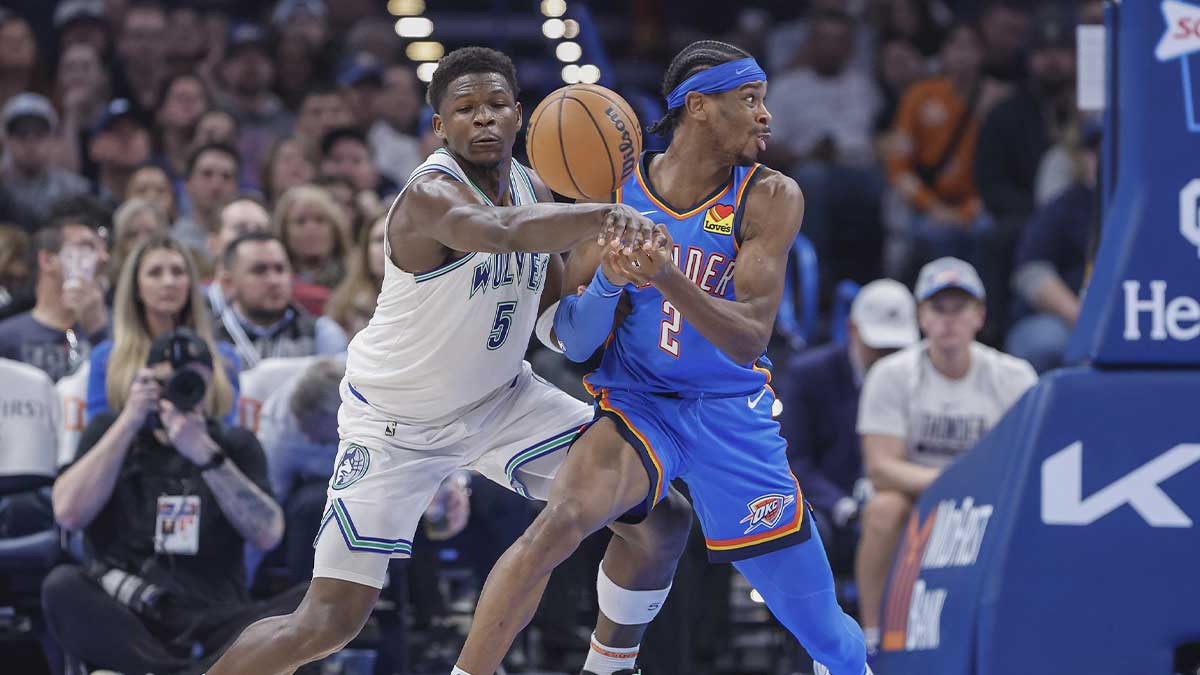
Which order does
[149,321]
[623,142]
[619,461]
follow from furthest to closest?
[149,321] < [623,142] < [619,461]

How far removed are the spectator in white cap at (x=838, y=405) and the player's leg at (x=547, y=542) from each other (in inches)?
132

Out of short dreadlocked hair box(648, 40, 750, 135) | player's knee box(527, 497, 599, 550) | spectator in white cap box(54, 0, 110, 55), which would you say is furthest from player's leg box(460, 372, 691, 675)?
spectator in white cap box(54, 0, 110, 55)

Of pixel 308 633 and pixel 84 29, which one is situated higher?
pixel 84 29

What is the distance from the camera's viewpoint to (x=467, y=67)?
507 centimetres

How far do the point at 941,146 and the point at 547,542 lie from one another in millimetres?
7969

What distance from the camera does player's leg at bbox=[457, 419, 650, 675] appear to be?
4777 millimetres

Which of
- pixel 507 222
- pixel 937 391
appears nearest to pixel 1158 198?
pixel 507 222

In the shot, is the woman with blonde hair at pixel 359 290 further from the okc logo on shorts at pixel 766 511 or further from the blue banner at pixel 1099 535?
the blue banner at pixel 1099 535

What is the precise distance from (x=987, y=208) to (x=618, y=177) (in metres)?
7.08

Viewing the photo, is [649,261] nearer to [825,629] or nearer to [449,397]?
[449,397]

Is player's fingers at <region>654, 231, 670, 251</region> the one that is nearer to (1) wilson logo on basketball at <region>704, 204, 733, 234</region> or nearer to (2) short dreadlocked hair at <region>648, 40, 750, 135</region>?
(1) wilson logo on basketball at <region>704, 204, 733, 234</region>

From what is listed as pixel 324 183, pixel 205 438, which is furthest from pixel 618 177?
pixel 324 183

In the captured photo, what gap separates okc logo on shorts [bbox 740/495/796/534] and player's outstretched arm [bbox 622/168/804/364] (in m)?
0.49

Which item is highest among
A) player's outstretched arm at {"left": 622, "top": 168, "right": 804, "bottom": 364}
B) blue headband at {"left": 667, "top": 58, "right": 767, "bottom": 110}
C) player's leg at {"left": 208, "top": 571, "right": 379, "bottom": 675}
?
blue headband at {"left": 667, "top": 58, "right": 767, "bottom": 110}
